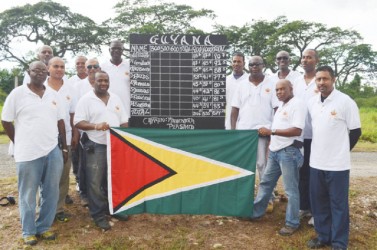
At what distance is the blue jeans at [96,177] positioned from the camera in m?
5.25

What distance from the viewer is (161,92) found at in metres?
6.11

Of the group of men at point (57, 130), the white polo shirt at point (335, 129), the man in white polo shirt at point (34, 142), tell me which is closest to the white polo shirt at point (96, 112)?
the group of men at point (57, 130)

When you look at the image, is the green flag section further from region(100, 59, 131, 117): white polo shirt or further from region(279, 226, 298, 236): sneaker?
region(100, 59, 131, 117): white polo shirt

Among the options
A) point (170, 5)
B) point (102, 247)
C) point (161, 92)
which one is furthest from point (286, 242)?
point (170, 5)

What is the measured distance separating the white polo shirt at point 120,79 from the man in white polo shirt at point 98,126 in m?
0.74

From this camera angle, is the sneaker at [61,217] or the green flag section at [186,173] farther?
the sneaker at [61,217]

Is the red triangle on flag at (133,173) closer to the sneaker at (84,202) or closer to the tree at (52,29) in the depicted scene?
the sneaker at (84,202)

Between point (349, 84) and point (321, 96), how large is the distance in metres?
35.3

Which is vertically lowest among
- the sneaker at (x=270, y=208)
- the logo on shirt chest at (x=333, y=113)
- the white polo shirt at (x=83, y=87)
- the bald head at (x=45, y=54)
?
the sneaker at (x=270, y=208)

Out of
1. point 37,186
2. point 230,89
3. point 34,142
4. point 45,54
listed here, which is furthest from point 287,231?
point 45,54

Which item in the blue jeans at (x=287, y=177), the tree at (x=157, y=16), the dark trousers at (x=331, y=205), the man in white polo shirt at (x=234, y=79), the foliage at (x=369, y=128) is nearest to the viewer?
the dark trousers at (x=331, y=205)

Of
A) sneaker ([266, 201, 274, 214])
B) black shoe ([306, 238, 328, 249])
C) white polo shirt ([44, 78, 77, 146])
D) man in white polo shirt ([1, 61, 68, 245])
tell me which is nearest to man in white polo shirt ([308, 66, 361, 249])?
black shoe ([306, 238, 328, 249])

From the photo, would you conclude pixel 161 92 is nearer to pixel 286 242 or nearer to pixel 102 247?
pixel 102 247

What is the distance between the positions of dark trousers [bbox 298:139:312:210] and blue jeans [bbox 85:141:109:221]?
278cm
